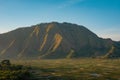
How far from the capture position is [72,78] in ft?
356

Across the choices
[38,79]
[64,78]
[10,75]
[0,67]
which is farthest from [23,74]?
[0,67]

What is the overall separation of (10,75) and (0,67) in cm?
3628

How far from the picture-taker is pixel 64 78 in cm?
10856

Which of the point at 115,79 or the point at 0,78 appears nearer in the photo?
the point at 0,78

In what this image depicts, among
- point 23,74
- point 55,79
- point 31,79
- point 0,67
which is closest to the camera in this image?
point 23,74

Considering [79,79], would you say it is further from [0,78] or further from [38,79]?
[0,78]

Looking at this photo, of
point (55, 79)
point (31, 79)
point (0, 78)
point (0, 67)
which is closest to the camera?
point (0, 78)

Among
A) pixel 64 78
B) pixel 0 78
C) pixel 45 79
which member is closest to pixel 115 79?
pixel 64 78

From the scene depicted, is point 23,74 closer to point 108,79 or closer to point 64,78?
point 64,78

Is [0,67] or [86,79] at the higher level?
[0,67]

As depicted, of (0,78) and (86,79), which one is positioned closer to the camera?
(0,78)

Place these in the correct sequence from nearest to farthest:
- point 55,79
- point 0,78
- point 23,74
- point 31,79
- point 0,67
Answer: point 0,78 < point 23,74 < point 31,79 < point 55,79 < point 0,67

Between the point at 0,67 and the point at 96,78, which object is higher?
the point at 0,67

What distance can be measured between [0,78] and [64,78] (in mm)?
32595
